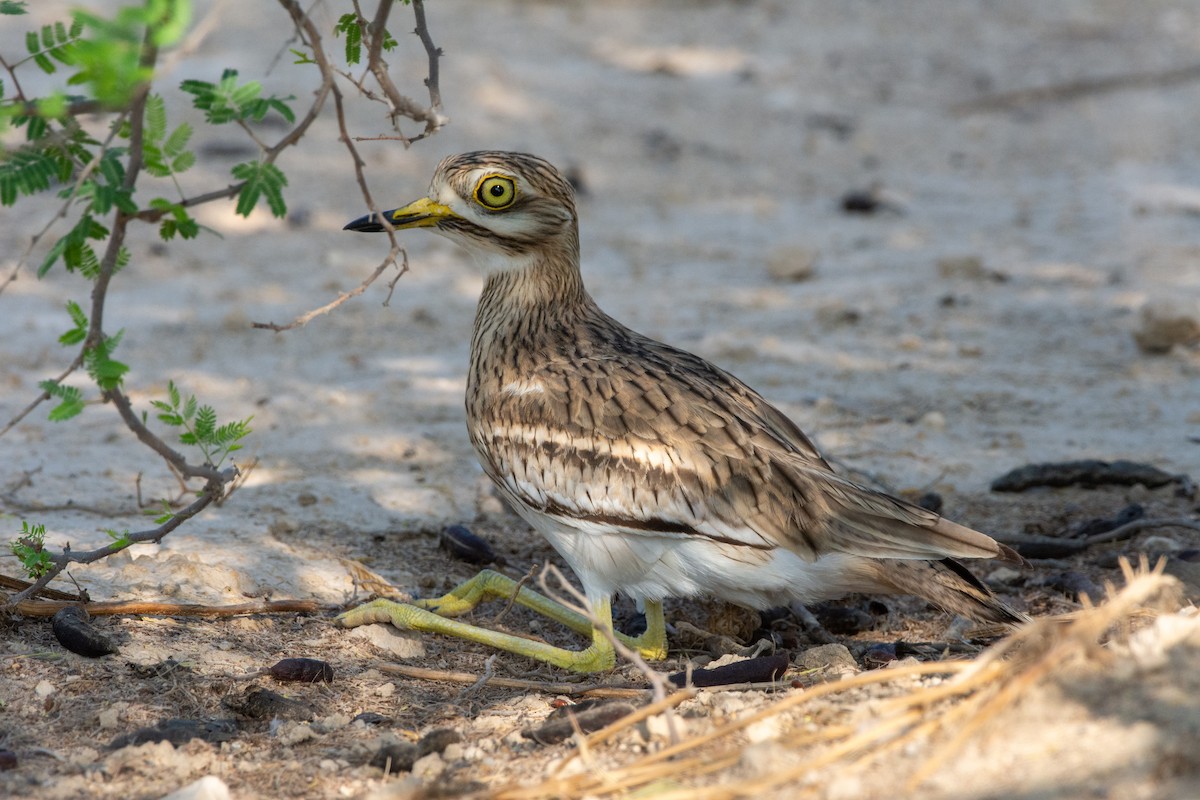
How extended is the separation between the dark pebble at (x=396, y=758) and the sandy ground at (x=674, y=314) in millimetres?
49

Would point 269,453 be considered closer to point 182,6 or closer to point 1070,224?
point 182,6

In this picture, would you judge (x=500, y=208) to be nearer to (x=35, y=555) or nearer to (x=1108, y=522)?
(x=35, y=555)

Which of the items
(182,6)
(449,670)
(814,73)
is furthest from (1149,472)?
(814,73)

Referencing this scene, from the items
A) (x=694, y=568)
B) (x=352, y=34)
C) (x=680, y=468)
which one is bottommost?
(x=694, y=568)

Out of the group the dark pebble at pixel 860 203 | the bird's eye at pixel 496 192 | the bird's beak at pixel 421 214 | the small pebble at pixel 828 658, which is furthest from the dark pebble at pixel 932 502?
the dark pebble at pixel 860 203

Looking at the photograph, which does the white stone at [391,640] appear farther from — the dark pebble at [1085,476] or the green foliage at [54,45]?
the dark pebble at [1085,476]

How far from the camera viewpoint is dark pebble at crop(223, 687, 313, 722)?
3.12 meters

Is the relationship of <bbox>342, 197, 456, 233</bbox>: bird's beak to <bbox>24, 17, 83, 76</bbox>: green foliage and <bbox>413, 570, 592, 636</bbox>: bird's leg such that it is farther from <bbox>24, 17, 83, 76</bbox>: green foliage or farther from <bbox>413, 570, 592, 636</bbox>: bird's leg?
<bbox>24, 17, 83, 76</bbox>: green foliage

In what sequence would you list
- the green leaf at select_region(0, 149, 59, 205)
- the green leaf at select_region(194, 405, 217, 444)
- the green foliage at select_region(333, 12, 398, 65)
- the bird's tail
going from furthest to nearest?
the bird's tail → the green leaf at select_region(194, 405, 217, 444) → the green foliage at select_region(333, 12, 398, 65) → the green leaf at select_region(0, 149, 59, 205)

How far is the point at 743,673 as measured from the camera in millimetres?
3295

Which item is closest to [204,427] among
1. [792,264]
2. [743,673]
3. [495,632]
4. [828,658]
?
[495,632]

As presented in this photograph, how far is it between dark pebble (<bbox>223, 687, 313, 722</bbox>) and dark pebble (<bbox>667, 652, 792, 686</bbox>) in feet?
3.01

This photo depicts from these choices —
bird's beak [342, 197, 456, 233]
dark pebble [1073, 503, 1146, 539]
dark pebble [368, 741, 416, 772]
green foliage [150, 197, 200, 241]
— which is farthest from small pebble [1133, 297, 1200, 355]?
green foliage [150, 197, 200, 241]

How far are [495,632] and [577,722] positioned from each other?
38.1 inches
